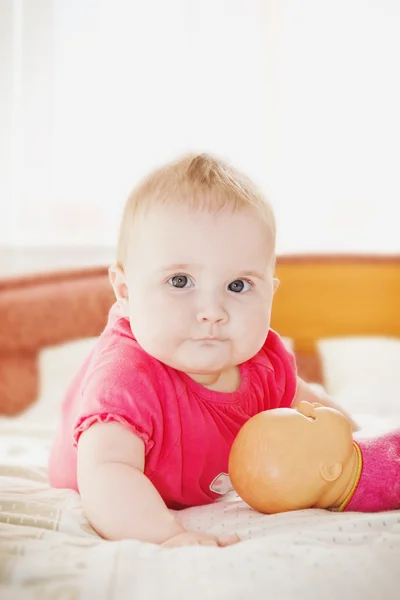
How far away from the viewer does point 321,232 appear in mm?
3545

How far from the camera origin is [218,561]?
0.72m

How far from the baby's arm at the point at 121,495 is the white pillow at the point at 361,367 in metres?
1.35

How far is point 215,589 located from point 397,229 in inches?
118

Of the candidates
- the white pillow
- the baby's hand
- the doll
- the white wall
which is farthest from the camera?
the white wall

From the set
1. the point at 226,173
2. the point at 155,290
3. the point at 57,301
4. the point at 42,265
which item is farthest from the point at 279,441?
the point at 42,265

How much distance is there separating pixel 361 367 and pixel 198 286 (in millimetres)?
1734

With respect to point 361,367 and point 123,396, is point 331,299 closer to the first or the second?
point 361,367

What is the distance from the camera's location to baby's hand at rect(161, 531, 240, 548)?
81 cm

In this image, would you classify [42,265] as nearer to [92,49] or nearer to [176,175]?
[92,49]

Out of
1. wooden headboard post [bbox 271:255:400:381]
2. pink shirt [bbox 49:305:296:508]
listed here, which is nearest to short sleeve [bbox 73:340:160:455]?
pink shirt [bbox 49:305:296:508]

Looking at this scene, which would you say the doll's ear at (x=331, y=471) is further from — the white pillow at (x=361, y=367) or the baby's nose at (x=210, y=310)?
the white pillow at (x=361, y=367)

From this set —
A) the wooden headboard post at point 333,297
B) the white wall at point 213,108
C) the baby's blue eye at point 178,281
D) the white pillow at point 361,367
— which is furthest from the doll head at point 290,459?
the white wall at point 213,108

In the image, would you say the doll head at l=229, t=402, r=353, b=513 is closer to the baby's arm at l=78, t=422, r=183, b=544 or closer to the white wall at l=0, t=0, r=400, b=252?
the baby's arm at l=78, t=422, r=183, b=544

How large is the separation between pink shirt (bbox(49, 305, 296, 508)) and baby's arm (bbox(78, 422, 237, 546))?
26mm
